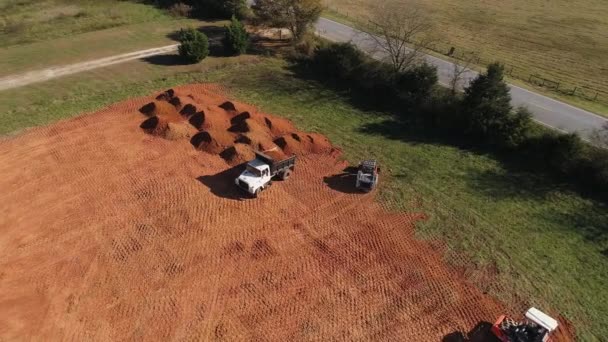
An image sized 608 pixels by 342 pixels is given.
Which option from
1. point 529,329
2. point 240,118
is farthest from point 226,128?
point 529,329

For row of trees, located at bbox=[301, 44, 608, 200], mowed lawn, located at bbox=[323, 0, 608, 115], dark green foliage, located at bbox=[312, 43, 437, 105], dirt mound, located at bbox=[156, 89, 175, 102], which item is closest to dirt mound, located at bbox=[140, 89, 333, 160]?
dirt mound, located at bbox=[156, 89, 175, 102]

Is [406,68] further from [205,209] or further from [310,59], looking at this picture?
[205,209]

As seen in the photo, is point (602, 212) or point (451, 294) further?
point (602, 212)

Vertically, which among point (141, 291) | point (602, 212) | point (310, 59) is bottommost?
point (141, 291)

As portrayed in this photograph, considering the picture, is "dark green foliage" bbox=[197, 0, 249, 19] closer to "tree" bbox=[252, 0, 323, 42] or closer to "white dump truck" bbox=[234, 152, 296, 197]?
"tree" bbox=[252, 0, 323, 42]

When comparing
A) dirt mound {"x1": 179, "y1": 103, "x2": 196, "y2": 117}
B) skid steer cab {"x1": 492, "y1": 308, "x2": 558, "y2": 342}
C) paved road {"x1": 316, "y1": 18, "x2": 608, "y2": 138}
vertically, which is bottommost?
skid steer cab {"x1": 492, "y1": 308, "x2": 558, "y2": 342}

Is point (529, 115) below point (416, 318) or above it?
above

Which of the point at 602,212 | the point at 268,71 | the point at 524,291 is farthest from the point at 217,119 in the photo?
the point at 602,212
